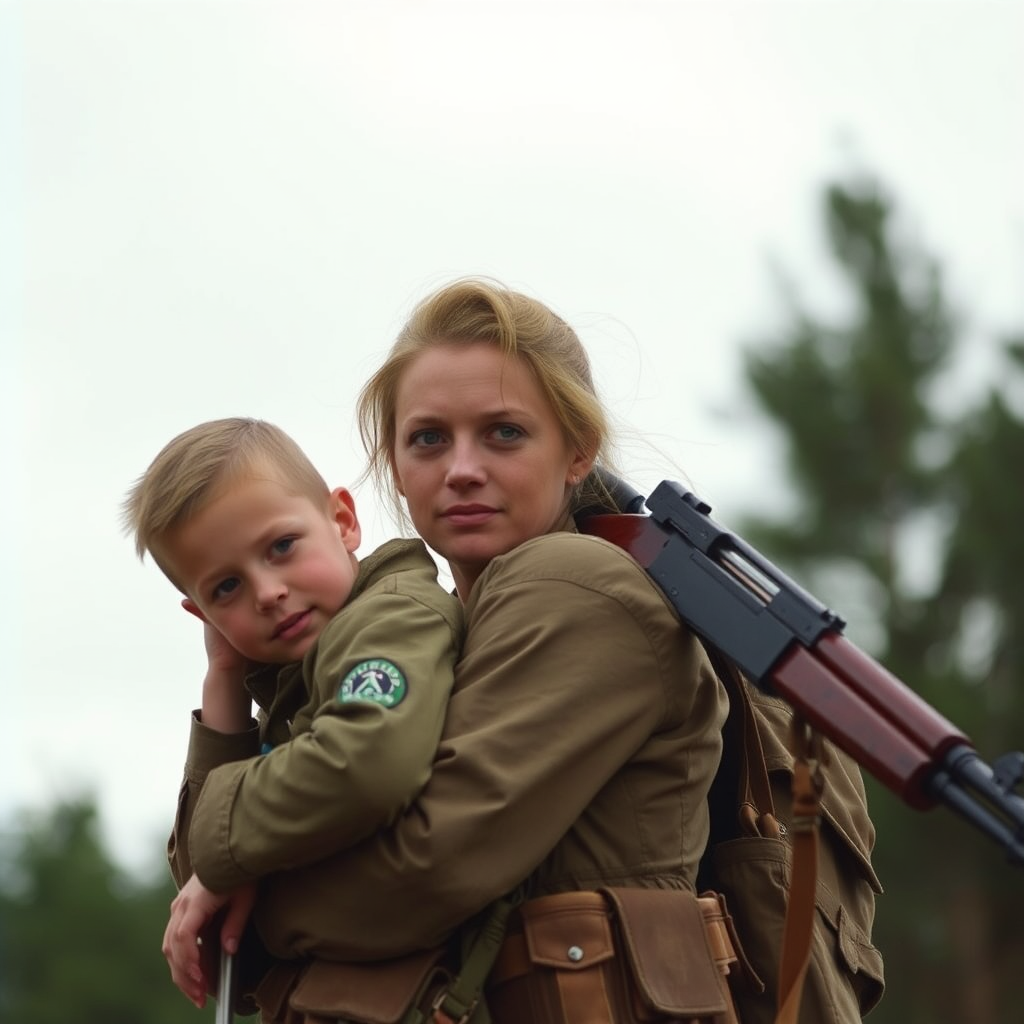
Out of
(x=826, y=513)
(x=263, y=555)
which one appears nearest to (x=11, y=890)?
(x=826, y=513)

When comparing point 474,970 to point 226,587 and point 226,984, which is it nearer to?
point 226,984

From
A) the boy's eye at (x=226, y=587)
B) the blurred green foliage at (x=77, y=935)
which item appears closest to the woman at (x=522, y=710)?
the boy's eye at (x=226, y=587)

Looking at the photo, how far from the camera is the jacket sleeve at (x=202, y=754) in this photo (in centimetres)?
480

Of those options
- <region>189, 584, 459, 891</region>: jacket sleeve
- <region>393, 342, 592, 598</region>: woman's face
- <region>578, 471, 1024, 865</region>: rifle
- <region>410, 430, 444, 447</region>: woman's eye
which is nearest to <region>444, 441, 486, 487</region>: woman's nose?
<region>393, 342, 592, 598</region>: woman's face

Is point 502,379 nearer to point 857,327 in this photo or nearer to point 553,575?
point 553,575

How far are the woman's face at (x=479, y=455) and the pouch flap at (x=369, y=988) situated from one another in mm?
1101

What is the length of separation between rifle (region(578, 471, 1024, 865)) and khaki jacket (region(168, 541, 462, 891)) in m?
0.54

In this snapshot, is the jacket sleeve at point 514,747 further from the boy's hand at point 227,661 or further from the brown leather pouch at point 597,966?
the boy's hand at point 227,661

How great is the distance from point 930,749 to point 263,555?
1.69 meters

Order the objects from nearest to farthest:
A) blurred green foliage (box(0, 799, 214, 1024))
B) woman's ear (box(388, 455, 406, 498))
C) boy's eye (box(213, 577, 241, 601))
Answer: boy's eye (box(213, 577, 241, 601))
woman's ear (box(388, 455, 406, 498))
blurred green foliage (box(0, 799, 214, 1024))

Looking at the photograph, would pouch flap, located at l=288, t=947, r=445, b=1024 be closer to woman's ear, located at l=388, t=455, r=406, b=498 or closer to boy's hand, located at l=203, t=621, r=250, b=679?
boy's hand, located at l=203, t=621, r=250, b=679

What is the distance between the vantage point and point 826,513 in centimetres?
2472

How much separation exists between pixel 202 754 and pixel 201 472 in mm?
732

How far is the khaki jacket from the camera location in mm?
3963
